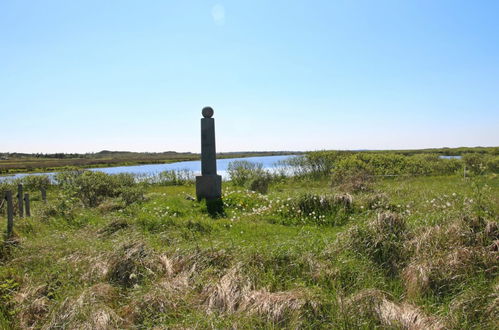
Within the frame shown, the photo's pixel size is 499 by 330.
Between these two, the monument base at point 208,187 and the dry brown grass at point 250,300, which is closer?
the dry brown grass at point 250,300

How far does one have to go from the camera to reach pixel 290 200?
8.21m

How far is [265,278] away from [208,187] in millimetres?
6016

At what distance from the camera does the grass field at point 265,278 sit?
3422mm

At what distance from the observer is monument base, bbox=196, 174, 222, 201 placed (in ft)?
32.7

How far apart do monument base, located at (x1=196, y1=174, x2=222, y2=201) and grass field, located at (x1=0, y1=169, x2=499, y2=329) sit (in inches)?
136

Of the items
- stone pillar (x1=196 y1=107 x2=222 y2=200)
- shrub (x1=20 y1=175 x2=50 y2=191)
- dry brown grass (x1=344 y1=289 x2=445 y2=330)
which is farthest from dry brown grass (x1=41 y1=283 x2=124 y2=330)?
shrub (x1=20 y1=175 x2=50 y2=191)

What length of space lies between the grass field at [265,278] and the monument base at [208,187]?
11.3ft

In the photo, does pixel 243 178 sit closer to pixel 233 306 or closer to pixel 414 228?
pixel 414 228

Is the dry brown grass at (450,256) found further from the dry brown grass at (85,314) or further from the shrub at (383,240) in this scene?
the dry brown grass at (85,314)

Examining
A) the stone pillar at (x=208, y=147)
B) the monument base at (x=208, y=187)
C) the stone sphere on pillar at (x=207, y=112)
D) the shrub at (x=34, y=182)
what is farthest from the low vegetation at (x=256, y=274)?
the shrub at (x=34, y=182)

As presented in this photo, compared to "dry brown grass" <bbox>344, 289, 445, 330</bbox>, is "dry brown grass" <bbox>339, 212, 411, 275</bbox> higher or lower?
higher

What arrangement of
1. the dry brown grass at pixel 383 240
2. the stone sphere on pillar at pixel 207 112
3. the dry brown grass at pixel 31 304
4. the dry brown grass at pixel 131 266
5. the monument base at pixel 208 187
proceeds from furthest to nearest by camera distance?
the stone sphere on pillar at pixel 207 112 → the monument base at pixel 208 187 → the dry brown grass at pixel 383 240 → the dry brown grass at pixel 131 266 → the dry brown grass at pixel 31 304

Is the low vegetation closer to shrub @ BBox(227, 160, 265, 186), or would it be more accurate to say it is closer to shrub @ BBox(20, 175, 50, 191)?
shrub @ BBox(227, 160, 265, 186)

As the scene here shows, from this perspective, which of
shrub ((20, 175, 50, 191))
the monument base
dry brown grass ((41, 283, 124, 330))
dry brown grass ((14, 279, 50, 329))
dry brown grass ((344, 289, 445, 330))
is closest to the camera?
dry brown grass ((344, 289, 445, 330))
